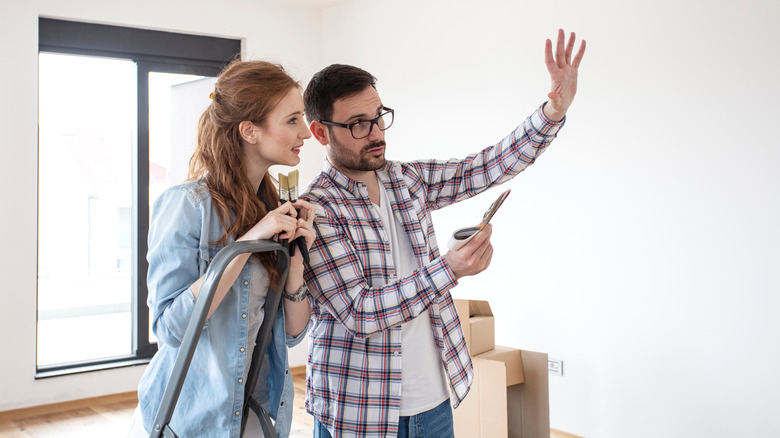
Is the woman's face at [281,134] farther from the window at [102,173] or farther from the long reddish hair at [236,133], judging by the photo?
the window at [102,173]

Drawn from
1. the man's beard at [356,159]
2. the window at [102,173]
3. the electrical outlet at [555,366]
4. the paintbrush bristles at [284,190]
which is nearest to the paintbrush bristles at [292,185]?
the paintbrush bristles at [284,190]

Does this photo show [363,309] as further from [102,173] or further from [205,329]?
[102,173]

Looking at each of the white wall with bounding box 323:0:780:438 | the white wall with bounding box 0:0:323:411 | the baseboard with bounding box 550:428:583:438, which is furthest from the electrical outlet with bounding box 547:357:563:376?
the white wall with bounding box 0:0:323:411

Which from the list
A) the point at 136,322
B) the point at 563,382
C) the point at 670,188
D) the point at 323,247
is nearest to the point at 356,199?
the point at 323,247

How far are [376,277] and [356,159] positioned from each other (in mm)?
290

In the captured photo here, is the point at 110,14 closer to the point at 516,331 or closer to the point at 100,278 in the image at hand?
the point at 100,278

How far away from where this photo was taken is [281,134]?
1368mm

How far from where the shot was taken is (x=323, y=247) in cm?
141

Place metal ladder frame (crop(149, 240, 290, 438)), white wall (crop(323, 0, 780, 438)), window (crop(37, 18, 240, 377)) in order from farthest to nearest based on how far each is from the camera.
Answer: window (crop(37, 18, 240, 377)) < white wall (crop(323, 0, 780, 438)) < metal ladder frame (crop(149, 240, 290, 438))

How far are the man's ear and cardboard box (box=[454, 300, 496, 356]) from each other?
4.95 ft

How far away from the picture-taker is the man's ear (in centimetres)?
160

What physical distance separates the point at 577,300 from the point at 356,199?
2113 millimetres

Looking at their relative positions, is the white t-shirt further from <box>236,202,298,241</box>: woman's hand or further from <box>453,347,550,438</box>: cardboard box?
<box>453,347,550,438</box>: cardboard box

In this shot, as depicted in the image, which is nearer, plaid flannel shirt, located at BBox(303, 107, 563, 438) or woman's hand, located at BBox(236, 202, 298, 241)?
woman's hand, located at BBox(236, 202, 298, 241)
